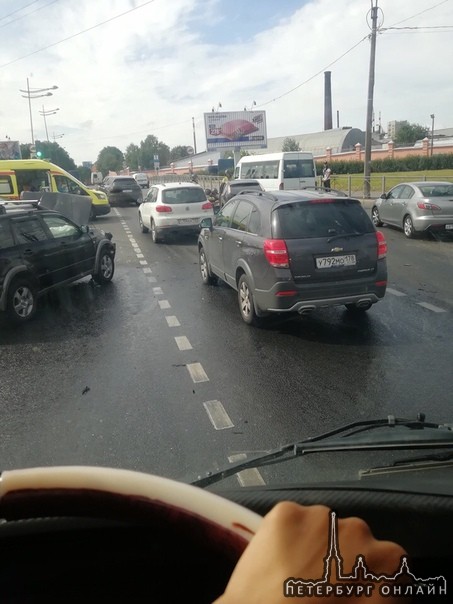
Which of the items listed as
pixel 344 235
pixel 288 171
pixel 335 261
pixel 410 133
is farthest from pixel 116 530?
pixel 410 133

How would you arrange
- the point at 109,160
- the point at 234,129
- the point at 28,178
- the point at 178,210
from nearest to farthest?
the point at 178,210 → the point at 28,178 → the point at 234,129 → the point at 109,160

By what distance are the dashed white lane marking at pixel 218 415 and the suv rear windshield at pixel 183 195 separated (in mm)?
12723

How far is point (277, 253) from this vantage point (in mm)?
6805

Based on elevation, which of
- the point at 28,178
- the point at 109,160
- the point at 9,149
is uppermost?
the point at 9,149

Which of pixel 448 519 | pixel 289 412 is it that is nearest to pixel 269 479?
pixel 289 412

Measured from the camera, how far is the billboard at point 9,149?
59000 mm

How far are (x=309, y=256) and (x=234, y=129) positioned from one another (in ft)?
187

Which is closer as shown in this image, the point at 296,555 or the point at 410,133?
the point at 296,555

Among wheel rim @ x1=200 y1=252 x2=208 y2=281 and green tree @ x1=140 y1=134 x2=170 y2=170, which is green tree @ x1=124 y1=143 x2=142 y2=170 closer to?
green tree @ x1=140 y1=134 x2=170 y2=170

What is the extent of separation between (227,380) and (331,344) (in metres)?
1.68

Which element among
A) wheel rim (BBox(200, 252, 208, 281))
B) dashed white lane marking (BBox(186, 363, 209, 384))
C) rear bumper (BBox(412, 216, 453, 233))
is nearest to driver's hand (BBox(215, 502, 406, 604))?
dashed white lane marking (BBox(186, 363, 209, 384))

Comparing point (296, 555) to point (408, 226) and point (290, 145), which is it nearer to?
point (408, 226)

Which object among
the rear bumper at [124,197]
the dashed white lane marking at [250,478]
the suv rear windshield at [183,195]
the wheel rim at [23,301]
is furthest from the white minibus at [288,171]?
the dashed white lane marking at [250,478]

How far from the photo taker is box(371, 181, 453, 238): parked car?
49.6 feet
